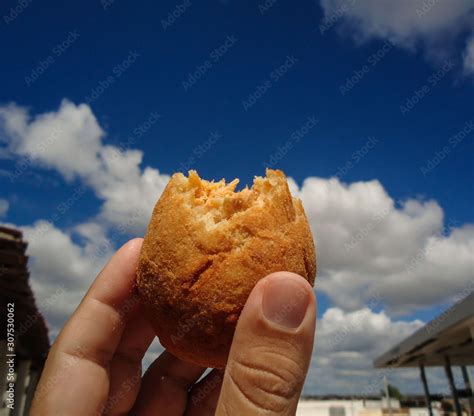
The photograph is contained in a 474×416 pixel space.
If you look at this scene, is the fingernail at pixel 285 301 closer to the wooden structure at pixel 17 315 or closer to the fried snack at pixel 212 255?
the fried snack at pixel 212 255

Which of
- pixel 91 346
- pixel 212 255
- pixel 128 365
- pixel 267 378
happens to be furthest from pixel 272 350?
pixel 128 365

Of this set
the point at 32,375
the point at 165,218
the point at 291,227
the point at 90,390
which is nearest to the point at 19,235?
the point at 90,390

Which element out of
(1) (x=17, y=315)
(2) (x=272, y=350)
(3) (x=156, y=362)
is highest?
(1) (x=17, y=315)

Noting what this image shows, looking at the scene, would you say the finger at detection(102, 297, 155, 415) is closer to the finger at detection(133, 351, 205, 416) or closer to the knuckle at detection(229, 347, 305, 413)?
the finger at detection(133, 351, 205, 416)

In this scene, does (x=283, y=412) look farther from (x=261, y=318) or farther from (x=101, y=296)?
(x=101, y=296)

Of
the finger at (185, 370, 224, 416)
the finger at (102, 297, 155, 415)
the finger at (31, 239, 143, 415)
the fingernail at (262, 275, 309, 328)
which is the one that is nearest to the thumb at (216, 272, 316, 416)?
the fingernail at (262, 275, 309, 328)

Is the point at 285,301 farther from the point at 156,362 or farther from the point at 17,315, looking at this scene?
the point at 17,315
